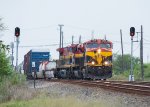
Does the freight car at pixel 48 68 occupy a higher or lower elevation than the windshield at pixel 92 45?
lower

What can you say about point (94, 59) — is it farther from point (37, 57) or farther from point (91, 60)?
point (37, 57)

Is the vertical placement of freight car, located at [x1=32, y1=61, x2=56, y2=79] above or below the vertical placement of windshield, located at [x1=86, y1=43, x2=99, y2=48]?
below

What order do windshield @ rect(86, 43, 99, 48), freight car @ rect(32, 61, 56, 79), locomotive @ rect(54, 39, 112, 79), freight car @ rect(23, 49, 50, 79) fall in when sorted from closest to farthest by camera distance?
locomotive @ rect(54, 39, 112, 79) < windshield @ rect(86, 43, 99, 48) < freight car @ rect(32, 61, 56, 79) < freight car @ rect(23, 49, 50, 79)

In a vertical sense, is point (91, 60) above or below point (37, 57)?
below

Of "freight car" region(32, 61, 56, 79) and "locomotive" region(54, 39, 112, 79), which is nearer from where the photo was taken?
"locomotive" region(54, 39, 112, 79)

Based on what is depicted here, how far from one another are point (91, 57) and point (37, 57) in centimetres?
2150

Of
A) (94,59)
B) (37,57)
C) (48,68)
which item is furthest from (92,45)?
(37,57)

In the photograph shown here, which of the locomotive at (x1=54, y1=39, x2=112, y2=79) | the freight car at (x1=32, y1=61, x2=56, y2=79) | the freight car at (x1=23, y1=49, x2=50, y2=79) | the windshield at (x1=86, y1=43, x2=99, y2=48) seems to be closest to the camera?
the locomotive at (x1=54, y1=39, x2=112, y2=79)

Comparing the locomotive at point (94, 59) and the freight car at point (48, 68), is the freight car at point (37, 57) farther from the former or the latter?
the locomotive at point (94, 59)

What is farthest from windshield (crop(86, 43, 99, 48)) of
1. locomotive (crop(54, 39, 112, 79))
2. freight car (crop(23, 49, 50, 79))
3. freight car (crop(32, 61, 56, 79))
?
freight car (crop(23, 49, 50, 79))

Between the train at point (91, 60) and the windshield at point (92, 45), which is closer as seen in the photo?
the train at point (91, 60)

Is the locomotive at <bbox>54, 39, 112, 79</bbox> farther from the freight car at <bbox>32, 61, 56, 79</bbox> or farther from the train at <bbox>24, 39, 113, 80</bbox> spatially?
the freight car at <bbox>32, 61, 56, 79</bbox>

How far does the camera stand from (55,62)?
182 ft

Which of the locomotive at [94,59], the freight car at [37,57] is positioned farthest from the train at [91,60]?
the freight car at [37,57]
